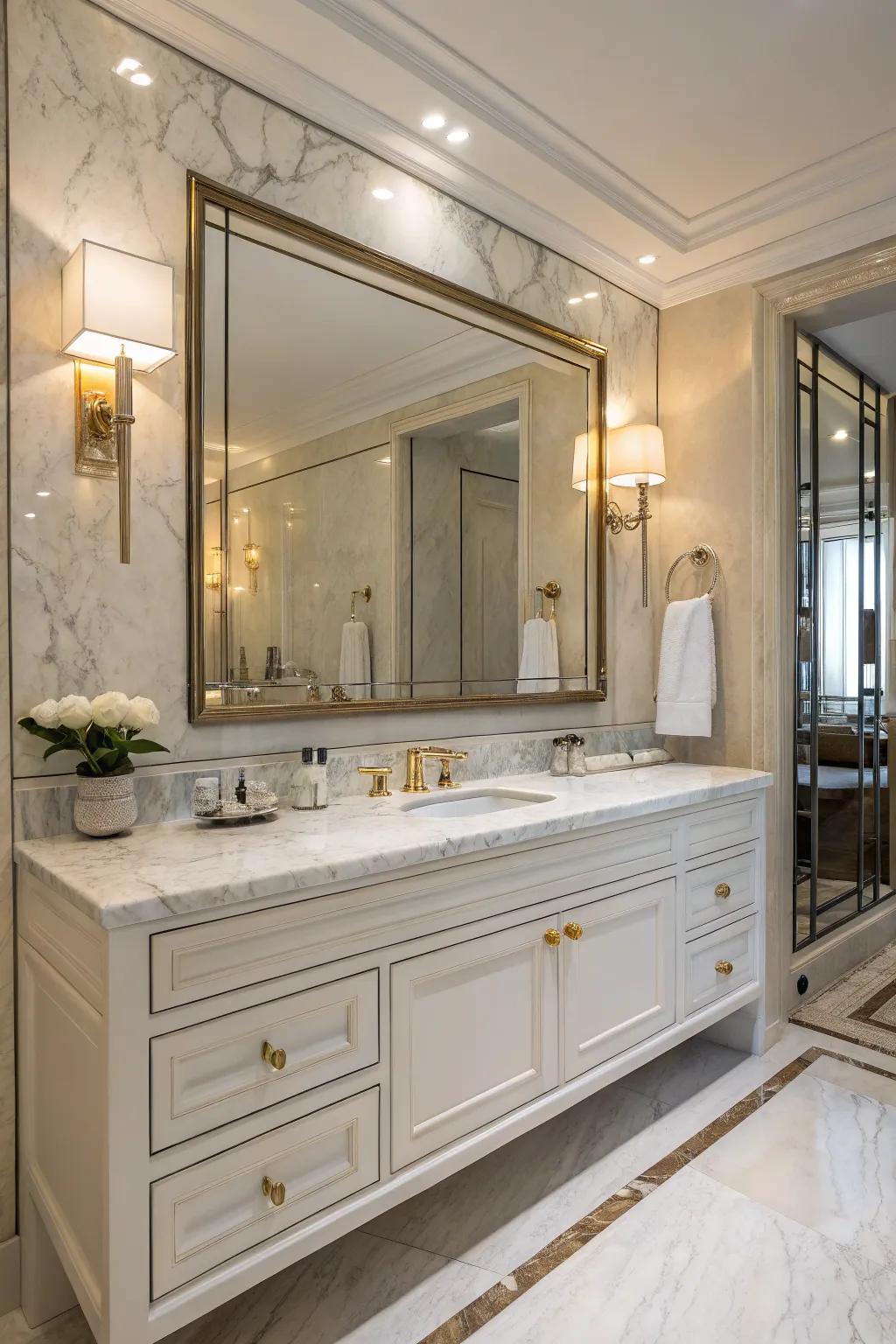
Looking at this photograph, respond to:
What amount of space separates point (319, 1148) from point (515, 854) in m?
0.64

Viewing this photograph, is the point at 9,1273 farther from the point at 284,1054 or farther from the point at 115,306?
the point at 115,306

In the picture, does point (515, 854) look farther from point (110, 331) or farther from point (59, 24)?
point (59, 24)

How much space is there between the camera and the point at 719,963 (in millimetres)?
2385

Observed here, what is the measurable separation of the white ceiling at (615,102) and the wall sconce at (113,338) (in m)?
0.56

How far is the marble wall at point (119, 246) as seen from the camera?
155 cm

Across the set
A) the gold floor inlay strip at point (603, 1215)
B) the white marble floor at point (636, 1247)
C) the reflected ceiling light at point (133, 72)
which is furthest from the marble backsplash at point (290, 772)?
the reflected ceiling light at point (133, 72)

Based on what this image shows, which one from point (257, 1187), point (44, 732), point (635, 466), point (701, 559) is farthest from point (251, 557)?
point (701, 559)

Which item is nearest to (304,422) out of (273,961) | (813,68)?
(273,961)

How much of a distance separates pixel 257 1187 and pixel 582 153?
250 cm

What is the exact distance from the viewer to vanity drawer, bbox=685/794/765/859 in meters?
2.27

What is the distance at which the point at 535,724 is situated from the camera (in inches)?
102

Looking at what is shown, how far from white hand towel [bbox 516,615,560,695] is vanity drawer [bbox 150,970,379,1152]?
1244 mm

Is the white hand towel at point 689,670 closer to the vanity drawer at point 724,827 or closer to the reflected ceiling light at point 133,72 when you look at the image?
the vanity drawer at point 724,827

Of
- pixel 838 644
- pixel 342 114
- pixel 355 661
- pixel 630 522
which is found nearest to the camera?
pixel 342 114
